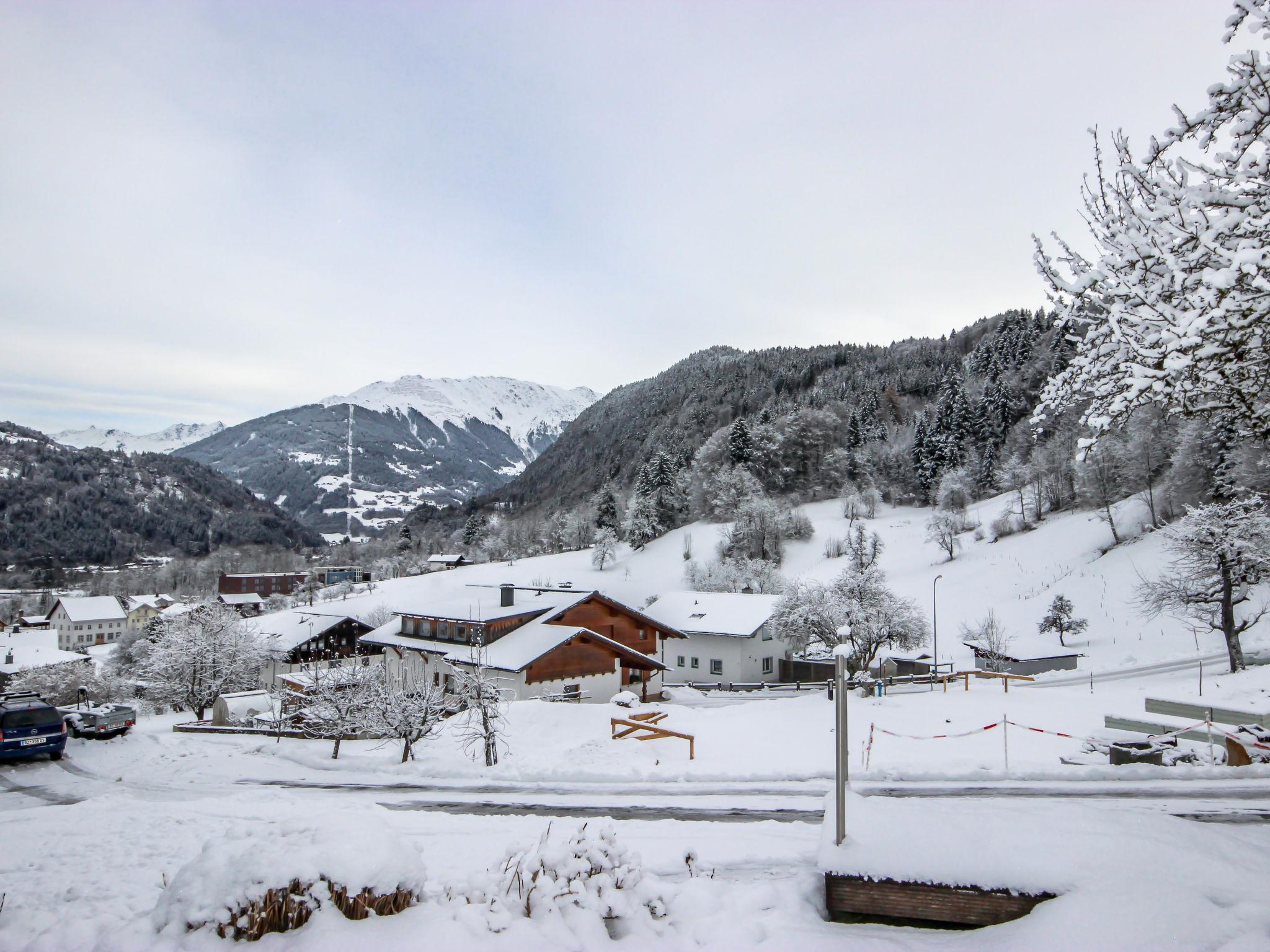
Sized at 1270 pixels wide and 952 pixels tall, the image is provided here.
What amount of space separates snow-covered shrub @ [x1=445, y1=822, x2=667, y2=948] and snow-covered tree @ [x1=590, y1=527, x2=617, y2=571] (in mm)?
80643

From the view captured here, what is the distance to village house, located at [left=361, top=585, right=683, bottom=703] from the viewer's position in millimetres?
36188

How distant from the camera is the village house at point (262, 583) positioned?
414 ft

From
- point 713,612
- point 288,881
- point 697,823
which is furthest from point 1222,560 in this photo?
point 288,881

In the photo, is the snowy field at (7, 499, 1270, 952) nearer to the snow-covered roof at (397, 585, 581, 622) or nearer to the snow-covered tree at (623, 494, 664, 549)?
the snow-covered roof at (397, 585, 581, 622)

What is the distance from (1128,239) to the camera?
20.0ft

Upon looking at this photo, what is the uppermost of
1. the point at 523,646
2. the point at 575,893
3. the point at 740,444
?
the point at 740,444

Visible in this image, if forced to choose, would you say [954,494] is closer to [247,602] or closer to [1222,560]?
[1222,560]

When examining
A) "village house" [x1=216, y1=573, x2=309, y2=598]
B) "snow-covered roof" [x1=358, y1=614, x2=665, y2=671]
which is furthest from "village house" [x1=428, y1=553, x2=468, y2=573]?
"snow-covered roof" [x1=358, y1=614, x2=665, y2=671]

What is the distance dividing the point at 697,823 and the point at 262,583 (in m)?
150

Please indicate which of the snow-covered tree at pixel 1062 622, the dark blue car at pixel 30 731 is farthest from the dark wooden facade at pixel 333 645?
the snow-covered tree at pixel 1062 622

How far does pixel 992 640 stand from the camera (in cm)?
4381

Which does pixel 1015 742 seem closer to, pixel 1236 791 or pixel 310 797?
pixel 1236 791

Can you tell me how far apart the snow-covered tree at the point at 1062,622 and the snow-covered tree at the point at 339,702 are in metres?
42.1

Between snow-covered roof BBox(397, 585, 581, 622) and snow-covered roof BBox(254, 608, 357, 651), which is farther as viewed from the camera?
snow-covered roof BBox(254, 608, 357, 651)
